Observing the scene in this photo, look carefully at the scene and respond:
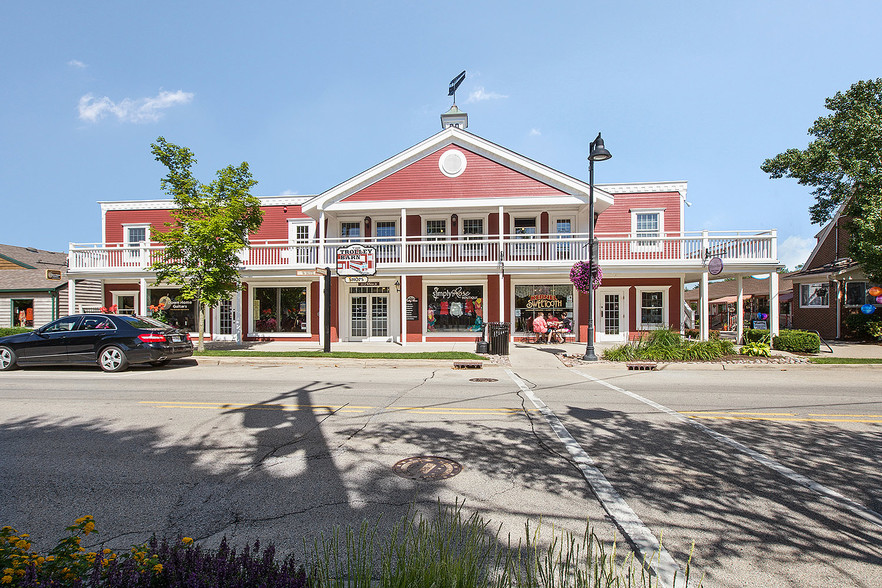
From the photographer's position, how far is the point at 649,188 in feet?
73.4

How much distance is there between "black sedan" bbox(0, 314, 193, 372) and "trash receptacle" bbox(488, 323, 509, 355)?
9.76 metres

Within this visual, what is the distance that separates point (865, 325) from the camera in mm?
21672

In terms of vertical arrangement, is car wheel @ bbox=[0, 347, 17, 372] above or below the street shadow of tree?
above

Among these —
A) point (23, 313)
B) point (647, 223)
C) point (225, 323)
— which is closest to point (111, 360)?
point (225, 323)

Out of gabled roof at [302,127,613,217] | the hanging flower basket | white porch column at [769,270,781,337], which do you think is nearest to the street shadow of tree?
the hanging flower basket

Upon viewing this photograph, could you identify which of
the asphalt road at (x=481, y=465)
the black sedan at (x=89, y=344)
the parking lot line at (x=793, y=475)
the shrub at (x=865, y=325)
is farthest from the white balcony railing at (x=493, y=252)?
the parking lot line at (x=793, y=475)

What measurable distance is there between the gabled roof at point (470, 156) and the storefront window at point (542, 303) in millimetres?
3800

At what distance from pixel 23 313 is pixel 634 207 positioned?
32.9m

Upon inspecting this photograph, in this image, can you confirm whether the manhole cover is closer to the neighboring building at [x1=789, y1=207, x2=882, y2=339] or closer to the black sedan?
the black sedan

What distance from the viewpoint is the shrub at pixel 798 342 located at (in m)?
15.5

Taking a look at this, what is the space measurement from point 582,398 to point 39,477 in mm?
7743

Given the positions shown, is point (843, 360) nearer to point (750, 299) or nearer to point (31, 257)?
point (750, 299)

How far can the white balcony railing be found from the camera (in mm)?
18422

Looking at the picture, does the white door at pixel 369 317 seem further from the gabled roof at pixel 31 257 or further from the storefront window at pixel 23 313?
the gabled roof at pixel 31 257
